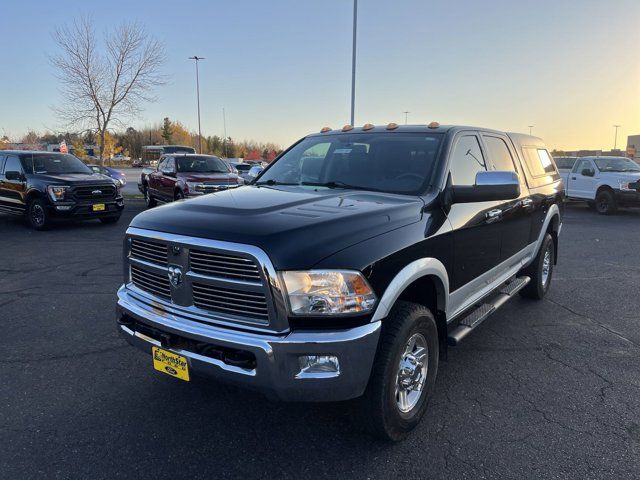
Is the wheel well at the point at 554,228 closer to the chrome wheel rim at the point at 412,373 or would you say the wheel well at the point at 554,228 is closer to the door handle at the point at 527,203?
the door handle at the point at 527,203

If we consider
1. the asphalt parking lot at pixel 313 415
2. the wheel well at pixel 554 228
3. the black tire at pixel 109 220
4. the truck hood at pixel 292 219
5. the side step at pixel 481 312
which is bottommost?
the asphalt parking lot at pixel 313 415

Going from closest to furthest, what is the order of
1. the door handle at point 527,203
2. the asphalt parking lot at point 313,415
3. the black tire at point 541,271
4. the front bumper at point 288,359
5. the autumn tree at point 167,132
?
1. the front bumper at point 288,359
2. the asphalt parking lot at point 313,415
3. the door handle at point 527,203
4. the black tire at point 541,271
5. the autumn tree at point 167,132

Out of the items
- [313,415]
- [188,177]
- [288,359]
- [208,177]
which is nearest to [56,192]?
[188,177]

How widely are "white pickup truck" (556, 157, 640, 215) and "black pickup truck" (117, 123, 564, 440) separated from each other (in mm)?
13149

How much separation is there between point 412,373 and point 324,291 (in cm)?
98

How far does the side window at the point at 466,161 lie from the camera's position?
11.9 ft

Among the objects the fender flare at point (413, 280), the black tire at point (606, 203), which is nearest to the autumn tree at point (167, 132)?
the black tire at point (606, 203)

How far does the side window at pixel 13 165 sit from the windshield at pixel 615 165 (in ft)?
55.6

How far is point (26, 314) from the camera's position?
5137 millimetres

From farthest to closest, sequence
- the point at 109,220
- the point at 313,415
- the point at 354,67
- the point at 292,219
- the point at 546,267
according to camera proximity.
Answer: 1. the point at 354,67
2. the point at 109,220
3. the point at 546,267
4. the point at 313,415
5. the point at 292,219

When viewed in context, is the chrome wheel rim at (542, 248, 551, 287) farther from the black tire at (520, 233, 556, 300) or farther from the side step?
the side step

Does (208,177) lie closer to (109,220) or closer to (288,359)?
(109,220)

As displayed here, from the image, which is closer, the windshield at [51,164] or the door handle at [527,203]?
the door handle at [527,203]

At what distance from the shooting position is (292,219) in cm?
265
